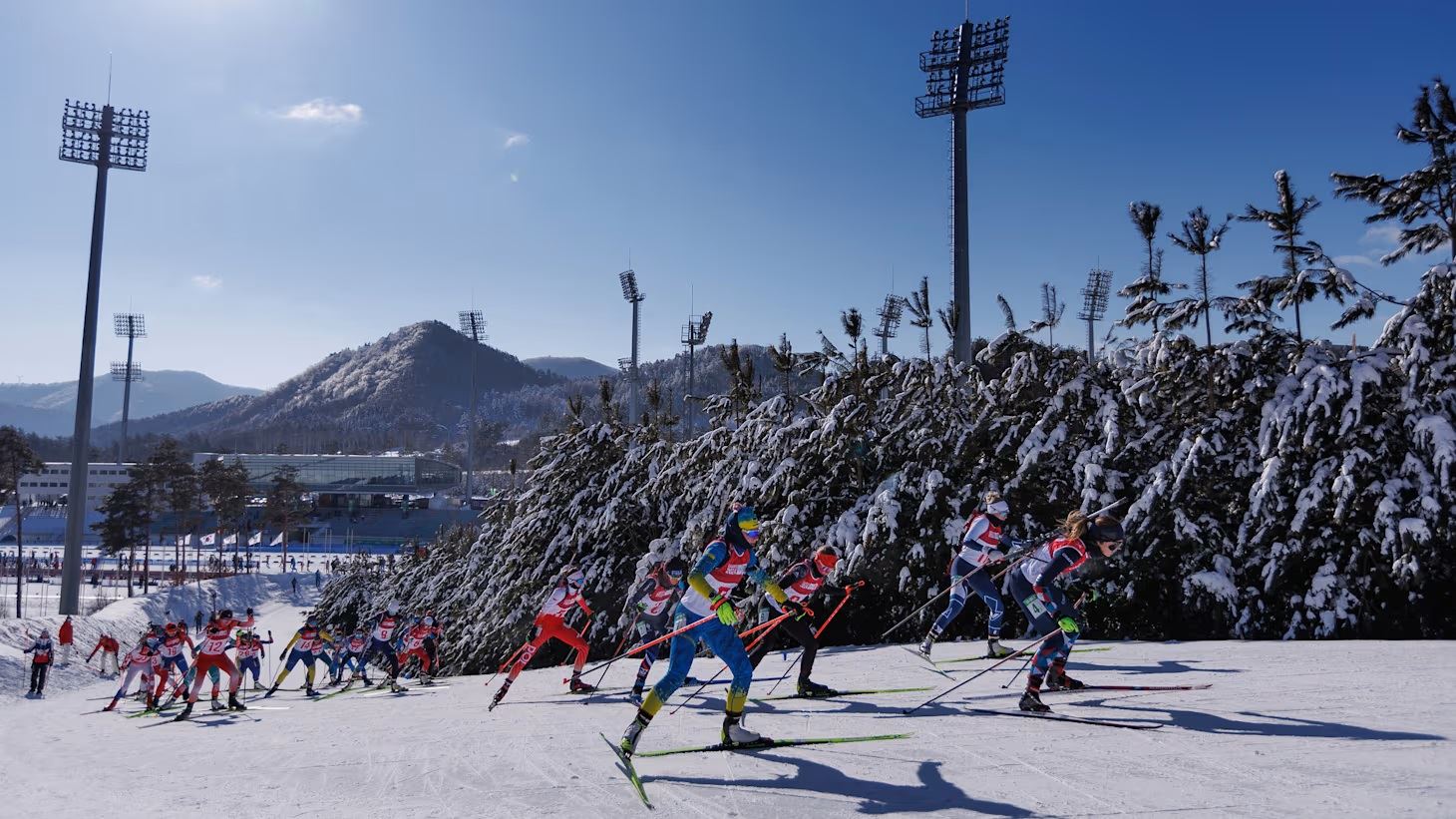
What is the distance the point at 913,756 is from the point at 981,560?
13.1 feet

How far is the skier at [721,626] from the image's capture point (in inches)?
272

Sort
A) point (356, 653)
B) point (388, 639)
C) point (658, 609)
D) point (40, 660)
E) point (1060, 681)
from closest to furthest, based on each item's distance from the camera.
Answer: point (1060, 681), point (658, 609), point (388, 639), point (356, 653), point (40, 660)

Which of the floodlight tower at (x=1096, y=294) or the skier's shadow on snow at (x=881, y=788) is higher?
the floodlight tower at (x=1096, y=294)

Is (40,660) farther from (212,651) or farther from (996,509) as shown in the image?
(996,509)

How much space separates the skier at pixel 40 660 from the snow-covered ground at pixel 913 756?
14809mm

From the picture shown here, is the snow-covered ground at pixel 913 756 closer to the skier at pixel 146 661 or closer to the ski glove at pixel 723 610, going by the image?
the ski glove at pixel 723 610

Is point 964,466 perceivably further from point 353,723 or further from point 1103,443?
point 353,723

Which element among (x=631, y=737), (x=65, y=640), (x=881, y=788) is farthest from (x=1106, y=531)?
(x=65, y=640)

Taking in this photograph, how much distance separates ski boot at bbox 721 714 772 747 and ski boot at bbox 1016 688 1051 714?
97.6 inches

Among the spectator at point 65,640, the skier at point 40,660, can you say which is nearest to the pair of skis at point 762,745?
the skier at point 40,660

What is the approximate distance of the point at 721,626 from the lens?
23.0 feet

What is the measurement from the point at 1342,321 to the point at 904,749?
10.6m

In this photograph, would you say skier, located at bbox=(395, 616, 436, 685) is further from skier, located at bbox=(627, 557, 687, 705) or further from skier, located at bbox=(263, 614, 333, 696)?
skier, located at bbox=(627, 557, 687, 705)

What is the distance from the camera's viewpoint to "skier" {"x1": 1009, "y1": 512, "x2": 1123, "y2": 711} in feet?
25.4
